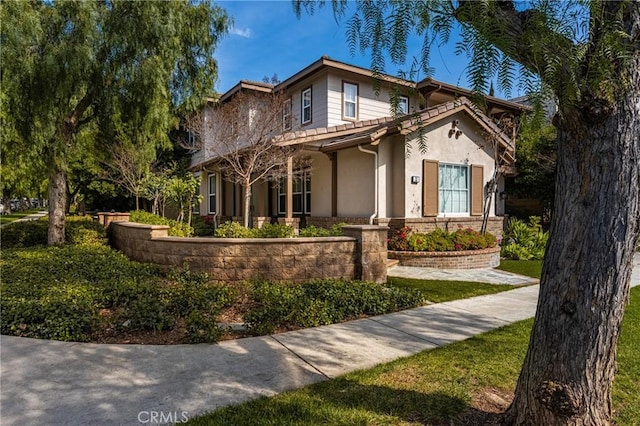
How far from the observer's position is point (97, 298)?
589 cm

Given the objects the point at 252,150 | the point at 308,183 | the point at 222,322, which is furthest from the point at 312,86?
the point at 222,322

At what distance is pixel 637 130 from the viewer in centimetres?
247

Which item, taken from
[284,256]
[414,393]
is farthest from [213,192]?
[414,393]

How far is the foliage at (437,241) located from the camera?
1112 cm

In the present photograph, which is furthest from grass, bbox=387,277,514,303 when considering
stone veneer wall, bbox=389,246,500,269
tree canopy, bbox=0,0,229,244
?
tree canopy, bbox=0,0,229,244

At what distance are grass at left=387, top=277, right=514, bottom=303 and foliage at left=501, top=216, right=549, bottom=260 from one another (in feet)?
16.9

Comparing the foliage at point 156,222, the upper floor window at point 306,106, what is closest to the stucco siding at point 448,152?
the upper floor window at point 306,106

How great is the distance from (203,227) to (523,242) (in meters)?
13.3

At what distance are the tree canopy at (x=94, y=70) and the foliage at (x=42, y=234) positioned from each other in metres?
0.72

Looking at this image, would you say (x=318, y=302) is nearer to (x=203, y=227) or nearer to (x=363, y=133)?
(x=363, y=133)

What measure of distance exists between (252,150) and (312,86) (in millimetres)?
5179

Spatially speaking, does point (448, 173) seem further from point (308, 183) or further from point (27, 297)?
point (27, 297)

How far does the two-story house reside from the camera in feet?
40.1

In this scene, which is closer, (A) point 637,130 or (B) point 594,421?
(A) point 637,130
